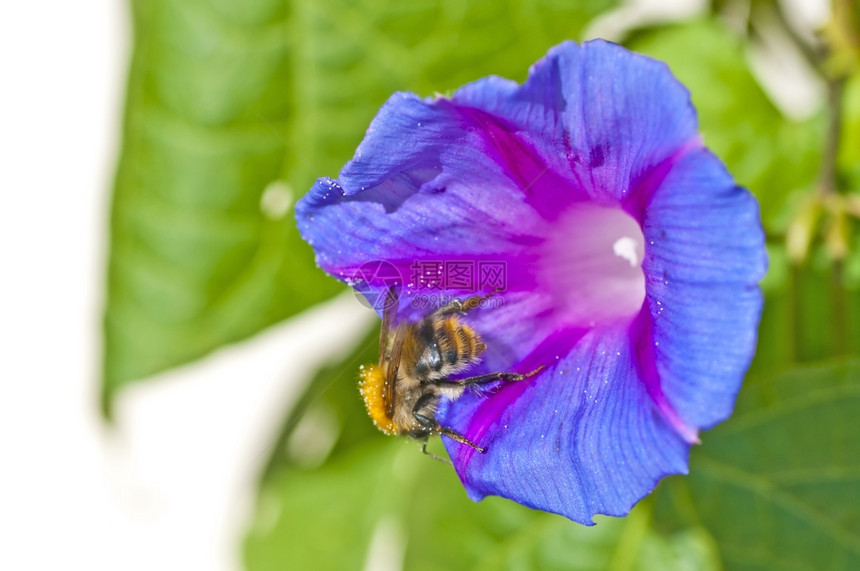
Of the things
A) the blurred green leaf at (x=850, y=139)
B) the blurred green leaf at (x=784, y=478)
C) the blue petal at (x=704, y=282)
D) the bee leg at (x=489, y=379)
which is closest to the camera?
the blue petal at (x=704, y=282)

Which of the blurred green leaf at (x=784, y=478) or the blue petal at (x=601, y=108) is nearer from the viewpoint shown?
the blue petal at (x=601, y=108)

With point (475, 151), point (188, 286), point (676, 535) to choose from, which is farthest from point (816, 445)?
point (188, 286)

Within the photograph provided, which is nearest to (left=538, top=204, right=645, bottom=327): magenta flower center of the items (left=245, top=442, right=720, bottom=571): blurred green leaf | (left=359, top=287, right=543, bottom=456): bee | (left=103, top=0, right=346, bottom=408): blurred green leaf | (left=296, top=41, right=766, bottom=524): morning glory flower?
(left=296, top=41, right=766, bottom=524): morning glory flower
